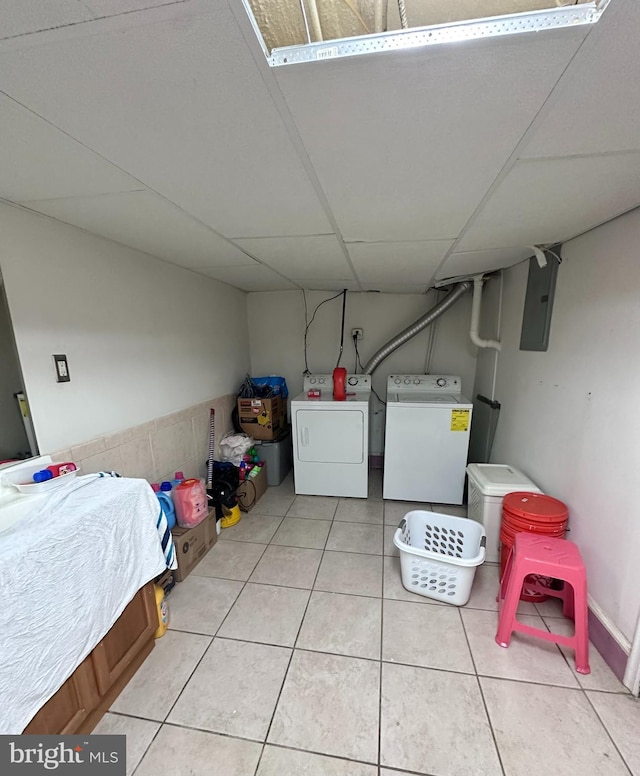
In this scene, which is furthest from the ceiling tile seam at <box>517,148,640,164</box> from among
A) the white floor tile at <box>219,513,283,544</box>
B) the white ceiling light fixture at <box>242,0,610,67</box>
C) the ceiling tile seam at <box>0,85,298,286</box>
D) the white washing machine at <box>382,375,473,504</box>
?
the white floor tile at <box>219,513,283,544</box>

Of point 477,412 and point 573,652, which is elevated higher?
point 477,412

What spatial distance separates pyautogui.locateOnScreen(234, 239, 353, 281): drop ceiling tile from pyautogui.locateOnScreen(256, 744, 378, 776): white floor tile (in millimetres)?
2209

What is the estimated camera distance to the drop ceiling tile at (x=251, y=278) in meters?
2.48

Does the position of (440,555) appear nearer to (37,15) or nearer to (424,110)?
(424,110)

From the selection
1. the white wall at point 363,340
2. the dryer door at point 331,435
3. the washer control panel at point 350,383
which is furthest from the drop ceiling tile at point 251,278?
the dryer door at point 331,435

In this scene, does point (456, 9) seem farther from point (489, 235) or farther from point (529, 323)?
point (529, 323)

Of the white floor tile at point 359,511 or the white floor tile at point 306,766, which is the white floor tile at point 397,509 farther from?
the white floor tile at point 306,766

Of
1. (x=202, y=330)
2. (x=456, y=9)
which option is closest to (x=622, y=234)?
(x=456, y=9)

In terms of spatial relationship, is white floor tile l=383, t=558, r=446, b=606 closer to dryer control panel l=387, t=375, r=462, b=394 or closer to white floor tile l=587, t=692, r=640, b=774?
white floor tile l=587, t=692, r=640, b=774

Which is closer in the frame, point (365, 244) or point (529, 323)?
point (365, 244)

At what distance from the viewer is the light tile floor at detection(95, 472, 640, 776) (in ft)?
3.66

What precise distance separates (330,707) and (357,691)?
0.13 metres

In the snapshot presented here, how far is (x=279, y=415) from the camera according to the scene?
3355 millimetres

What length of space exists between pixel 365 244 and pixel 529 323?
4.42 ft
